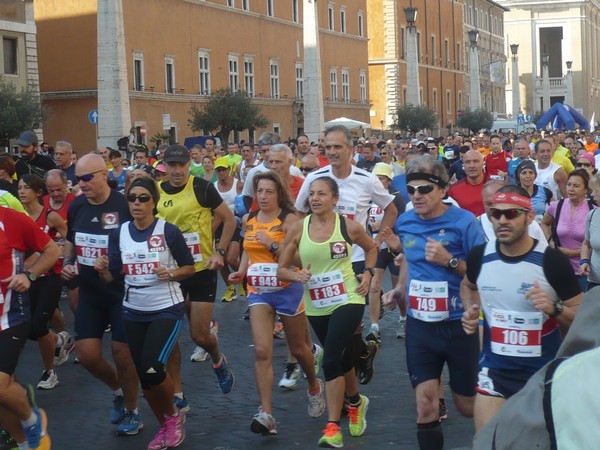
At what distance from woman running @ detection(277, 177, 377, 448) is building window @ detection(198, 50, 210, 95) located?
43995mm

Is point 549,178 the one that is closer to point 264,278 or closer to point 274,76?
point 264,278

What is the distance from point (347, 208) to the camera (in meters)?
8.62

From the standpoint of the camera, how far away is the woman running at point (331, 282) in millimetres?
7105

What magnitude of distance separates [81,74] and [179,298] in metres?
38.9

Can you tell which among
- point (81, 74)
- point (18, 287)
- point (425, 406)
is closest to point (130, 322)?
point (18, 287)

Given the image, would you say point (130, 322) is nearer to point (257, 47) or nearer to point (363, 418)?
point (363, 418)

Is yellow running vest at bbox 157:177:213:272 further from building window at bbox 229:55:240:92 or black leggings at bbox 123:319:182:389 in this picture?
building window at bbox 229:55:240:92

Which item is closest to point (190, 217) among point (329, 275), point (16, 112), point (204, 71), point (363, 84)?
point (329, 275)

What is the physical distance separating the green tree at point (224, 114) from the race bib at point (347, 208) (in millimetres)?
38455

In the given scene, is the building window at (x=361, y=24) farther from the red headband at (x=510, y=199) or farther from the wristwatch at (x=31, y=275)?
the red headband at (x=510, y=199)

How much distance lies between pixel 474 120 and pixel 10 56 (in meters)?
36.9

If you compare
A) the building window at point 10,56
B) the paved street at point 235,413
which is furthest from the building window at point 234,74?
the paved street at point 235,413

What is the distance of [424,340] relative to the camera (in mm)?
6266

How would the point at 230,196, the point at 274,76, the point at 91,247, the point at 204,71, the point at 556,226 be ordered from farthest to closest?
the point at 274,76 → the point at 204,71 → the point at 230,196 → the point at 556,226 → the point at 91,247
